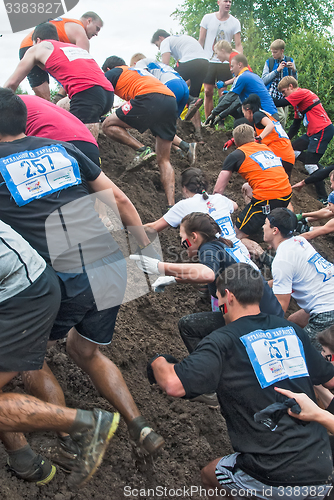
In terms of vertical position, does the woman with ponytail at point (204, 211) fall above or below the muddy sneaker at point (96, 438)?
above

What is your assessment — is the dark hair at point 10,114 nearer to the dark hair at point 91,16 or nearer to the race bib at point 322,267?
the race bib at point 322,267

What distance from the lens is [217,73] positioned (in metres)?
7.57

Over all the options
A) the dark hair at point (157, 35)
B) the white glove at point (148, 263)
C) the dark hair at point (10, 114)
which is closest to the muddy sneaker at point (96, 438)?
the white glove at point (148, 263)

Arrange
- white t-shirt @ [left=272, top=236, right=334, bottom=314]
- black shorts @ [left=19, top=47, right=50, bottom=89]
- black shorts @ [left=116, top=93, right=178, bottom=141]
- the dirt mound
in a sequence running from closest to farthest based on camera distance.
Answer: the dirt mound < white t-shirt @ [left=272, top=236, right=334, bottom=314] < black shorts @ [left=116, top=93, right=178, bottom=141] < black shorts @ [left=19, top=47, right=50, bottom=89]

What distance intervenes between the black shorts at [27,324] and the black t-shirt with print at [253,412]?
69cm

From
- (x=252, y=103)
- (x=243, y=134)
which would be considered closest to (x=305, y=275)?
(x=243, y=134)

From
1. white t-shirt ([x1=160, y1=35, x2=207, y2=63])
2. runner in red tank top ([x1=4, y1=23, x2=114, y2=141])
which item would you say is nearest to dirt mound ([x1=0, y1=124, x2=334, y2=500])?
runner in red tank top ([x1=4, y1=23, x2=114, y2=141])

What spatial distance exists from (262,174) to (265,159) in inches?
7.5

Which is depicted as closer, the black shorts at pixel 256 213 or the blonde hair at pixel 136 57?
the black shorts at pixel 256 213

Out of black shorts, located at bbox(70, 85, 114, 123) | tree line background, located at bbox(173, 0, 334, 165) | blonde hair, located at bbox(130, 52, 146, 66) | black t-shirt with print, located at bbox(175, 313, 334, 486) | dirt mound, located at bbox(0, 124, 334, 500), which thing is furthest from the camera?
tree line background, located at bbox(173, 0, 334, 165)

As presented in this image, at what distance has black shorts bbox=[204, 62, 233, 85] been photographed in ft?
24.4

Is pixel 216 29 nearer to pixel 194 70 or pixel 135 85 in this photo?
pixel 194 70

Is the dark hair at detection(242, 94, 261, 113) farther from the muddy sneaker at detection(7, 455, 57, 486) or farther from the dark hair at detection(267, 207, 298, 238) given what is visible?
the muddy sneaker at detection(7, 455, 57, 486)

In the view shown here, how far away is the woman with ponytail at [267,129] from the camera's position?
18.8 ft
